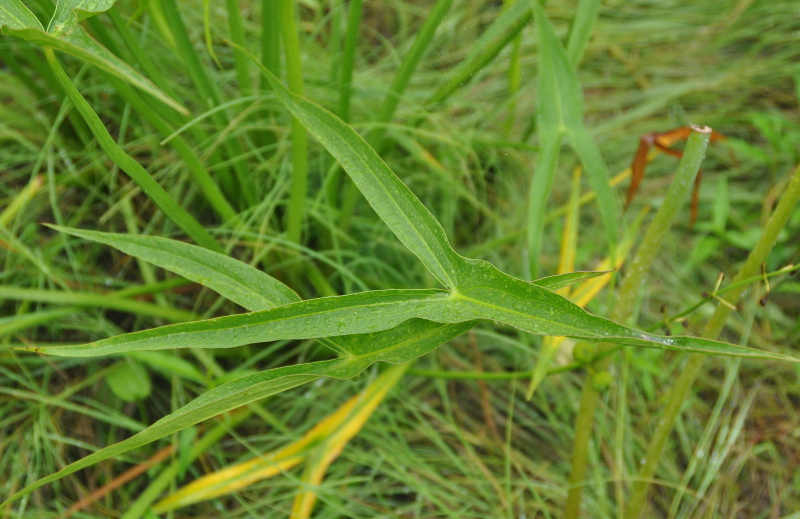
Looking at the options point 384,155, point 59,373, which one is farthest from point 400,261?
point 59,373

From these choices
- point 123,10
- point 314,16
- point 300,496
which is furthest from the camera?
point 314,16

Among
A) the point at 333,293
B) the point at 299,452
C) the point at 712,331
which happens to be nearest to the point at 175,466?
the point at 299,452

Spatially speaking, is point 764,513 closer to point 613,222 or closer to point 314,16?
point 613,222

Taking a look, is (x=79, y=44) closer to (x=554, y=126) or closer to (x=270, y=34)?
(x=270, y=34)

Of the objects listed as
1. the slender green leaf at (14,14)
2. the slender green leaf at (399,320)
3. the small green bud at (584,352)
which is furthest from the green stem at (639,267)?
the slender green leaf at (14,14)

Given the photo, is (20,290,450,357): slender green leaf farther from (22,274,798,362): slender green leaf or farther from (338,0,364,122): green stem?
(338,0,364,122): green stem
